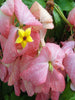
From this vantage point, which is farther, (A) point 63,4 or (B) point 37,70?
(A) point 63,4

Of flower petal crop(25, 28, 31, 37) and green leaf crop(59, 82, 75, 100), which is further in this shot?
green leaf crop(59, 82, 75, 100)

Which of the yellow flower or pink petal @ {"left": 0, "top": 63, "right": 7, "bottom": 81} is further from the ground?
the yellow flower

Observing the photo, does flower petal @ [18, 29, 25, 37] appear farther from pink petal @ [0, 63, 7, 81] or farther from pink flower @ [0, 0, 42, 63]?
pink petal @ [0, 63, 7, 81]

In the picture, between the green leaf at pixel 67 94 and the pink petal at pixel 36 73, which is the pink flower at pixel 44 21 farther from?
the green leaf at pixel 67 94

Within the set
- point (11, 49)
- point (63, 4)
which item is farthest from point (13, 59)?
point (63, 4)

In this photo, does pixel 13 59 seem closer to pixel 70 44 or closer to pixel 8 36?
pixel 8 36

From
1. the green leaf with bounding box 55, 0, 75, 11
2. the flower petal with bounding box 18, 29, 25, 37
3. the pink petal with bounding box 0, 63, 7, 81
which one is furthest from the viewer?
the green leaf with bounding box 55, 0, 75, 11

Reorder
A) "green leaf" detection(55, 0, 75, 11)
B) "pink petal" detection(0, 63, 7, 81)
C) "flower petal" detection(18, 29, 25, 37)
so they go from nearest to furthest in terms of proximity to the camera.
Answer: "flower petal" detection(18, 29, 25, 37) → "pink petal" detection(0, 63, 7, 81) → "green leaf" detection(55, 0, 75, 11)

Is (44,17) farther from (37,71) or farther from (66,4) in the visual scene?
(66,4)

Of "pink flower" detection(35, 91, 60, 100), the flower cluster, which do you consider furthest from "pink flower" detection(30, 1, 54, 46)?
"pink flower" detection(35, 91, 60, 100)
